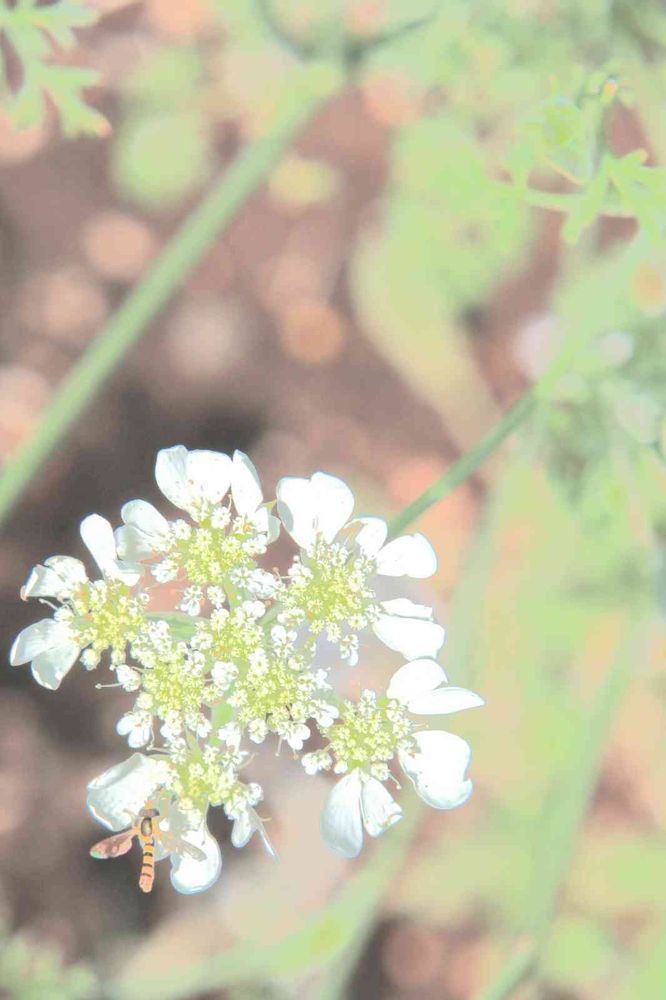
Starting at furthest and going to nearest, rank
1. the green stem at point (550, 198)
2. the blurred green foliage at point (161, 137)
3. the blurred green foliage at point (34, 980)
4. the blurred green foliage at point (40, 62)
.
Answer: the blurred green foliage at point (161, 137)
the blurred green foliage at point (34, 980)
the blurred green foliage at point (40, 62)
the green stem at point (550, 198)

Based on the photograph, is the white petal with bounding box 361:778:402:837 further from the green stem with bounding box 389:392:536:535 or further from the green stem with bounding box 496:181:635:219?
the green stem with bounding box 496:181:635:219

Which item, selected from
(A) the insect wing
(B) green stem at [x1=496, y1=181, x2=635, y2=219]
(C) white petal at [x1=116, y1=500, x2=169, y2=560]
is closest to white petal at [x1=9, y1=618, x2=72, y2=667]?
(C) white petal at [x1=116, y1=500, x2=169, y2=560]

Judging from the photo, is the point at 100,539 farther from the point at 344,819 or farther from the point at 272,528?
the point at 344,819

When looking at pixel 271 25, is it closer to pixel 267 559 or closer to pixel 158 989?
pixel 267 559

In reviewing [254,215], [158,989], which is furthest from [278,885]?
[254,215]

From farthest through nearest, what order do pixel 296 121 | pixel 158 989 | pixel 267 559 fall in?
pixel 267 559
pixel 158 989
pixel 296 121

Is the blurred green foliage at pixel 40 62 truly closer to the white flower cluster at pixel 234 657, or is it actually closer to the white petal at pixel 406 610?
the white flower cluster at pixel 234 657

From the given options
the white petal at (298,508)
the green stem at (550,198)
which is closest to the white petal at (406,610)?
the white petal at (298,508)
